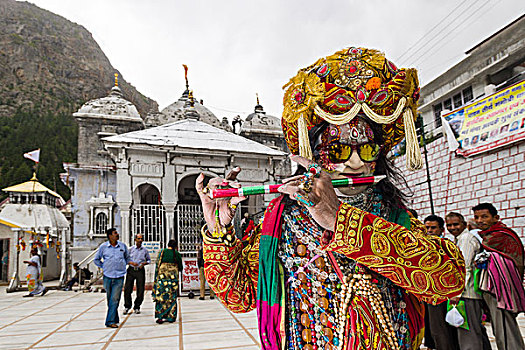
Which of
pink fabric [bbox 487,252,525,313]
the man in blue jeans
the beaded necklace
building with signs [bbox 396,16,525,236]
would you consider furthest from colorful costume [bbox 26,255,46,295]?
the beaded necklace

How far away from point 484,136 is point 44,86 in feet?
203

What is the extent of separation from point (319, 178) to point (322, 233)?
0.31 meters

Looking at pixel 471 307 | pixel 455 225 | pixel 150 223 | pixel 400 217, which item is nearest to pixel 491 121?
pixel 455 225

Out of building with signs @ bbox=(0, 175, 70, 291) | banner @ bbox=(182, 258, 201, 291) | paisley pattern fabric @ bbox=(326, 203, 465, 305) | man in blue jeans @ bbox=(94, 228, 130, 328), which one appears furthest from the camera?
building with signs @ bbox=(0, 175, 70, 291)

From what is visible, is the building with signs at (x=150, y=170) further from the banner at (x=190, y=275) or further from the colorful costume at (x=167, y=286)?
the colorful costume at (x=167, y=286)

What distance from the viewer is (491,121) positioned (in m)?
A: 7.22

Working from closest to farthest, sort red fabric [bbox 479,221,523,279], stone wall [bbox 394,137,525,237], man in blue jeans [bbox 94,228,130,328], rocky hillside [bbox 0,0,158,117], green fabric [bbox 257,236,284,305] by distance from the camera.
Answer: green fabric [bbox 257,236,284,305]
red fabric [bbox 479,221,523,279]
man in blue jeans [bbox 94,228,130,328]
stone wall [bbox 394,137,525,237]
rocky hillside [bbox 0,0,158,117]

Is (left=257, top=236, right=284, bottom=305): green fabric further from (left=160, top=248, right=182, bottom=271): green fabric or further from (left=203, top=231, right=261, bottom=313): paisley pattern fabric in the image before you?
(left=160, top=248, right=182, bottom=271): green fabric

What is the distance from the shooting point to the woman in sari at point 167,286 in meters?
6.26

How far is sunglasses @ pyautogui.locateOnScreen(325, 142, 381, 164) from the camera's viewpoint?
1.31 metres

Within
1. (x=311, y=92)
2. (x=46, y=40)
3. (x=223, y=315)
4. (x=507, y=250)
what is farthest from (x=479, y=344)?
(x=46, y=40)

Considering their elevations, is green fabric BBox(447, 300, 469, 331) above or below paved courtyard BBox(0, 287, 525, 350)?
above

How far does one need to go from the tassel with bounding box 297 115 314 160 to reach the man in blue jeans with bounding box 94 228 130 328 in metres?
5.71

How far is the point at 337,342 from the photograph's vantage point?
45.4 inches
